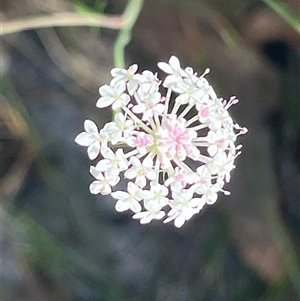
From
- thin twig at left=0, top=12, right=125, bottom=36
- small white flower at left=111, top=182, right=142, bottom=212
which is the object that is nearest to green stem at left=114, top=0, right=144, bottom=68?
thin twig at left=0, top=12, right=125, bottom=36

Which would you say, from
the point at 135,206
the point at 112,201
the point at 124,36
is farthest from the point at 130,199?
the point at 112,201

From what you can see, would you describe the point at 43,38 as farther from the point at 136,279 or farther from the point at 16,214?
the point at 136,279

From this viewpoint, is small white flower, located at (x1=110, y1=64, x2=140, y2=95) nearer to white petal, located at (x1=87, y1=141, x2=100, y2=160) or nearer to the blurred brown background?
white petal, located at (x1=87, y1=141, x2=100, y2=160)

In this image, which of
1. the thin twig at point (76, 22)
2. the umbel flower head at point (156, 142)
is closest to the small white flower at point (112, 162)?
the umbel flower head at point (156, 142)

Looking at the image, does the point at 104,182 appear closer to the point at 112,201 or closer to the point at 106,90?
the point at 106,90

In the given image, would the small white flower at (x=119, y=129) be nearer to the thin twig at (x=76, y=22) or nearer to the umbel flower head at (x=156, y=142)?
the umbel flower head at (x=156, y=142)

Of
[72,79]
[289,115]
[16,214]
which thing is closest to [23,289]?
[16,214]
